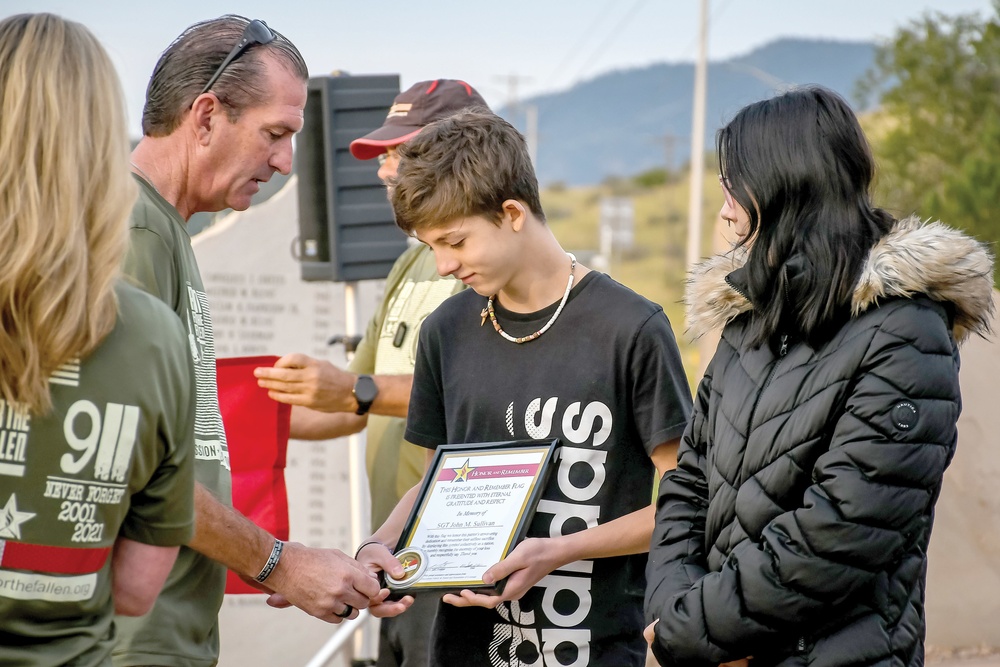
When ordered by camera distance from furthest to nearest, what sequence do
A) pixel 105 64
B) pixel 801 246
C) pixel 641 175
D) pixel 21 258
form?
pixel 641 175 < pixel 801 246 < pixel 105 64 < pixel 21 258

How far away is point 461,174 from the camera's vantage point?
8.88ft

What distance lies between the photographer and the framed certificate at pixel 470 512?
2541 millimetres

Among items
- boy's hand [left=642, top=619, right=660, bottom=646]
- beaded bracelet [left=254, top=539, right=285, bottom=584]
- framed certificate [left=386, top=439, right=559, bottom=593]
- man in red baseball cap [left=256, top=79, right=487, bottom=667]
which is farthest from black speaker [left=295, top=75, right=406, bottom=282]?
boy's hand [left=642, top=619, right=660, bottom=646]

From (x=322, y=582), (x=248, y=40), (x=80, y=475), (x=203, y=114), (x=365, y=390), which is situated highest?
(x=248, y=40)

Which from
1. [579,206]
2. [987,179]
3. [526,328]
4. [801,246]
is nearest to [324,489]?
[526,328]

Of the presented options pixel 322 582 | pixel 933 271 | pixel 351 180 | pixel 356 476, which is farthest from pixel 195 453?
pixel 356 476

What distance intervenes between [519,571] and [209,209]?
1166 millimetres

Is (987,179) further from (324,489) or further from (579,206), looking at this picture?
(579,206)

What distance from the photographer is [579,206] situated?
116m

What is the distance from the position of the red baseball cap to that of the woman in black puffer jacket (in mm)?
1589

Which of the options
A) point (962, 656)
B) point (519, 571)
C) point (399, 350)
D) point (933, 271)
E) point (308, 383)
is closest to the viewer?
point (933, 271)

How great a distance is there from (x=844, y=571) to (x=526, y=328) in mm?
1023

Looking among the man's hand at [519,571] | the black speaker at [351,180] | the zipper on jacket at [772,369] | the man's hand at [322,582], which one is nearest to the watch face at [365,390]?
the man's hand at [322,582]

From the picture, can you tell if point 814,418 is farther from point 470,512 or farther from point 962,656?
point 962,656
